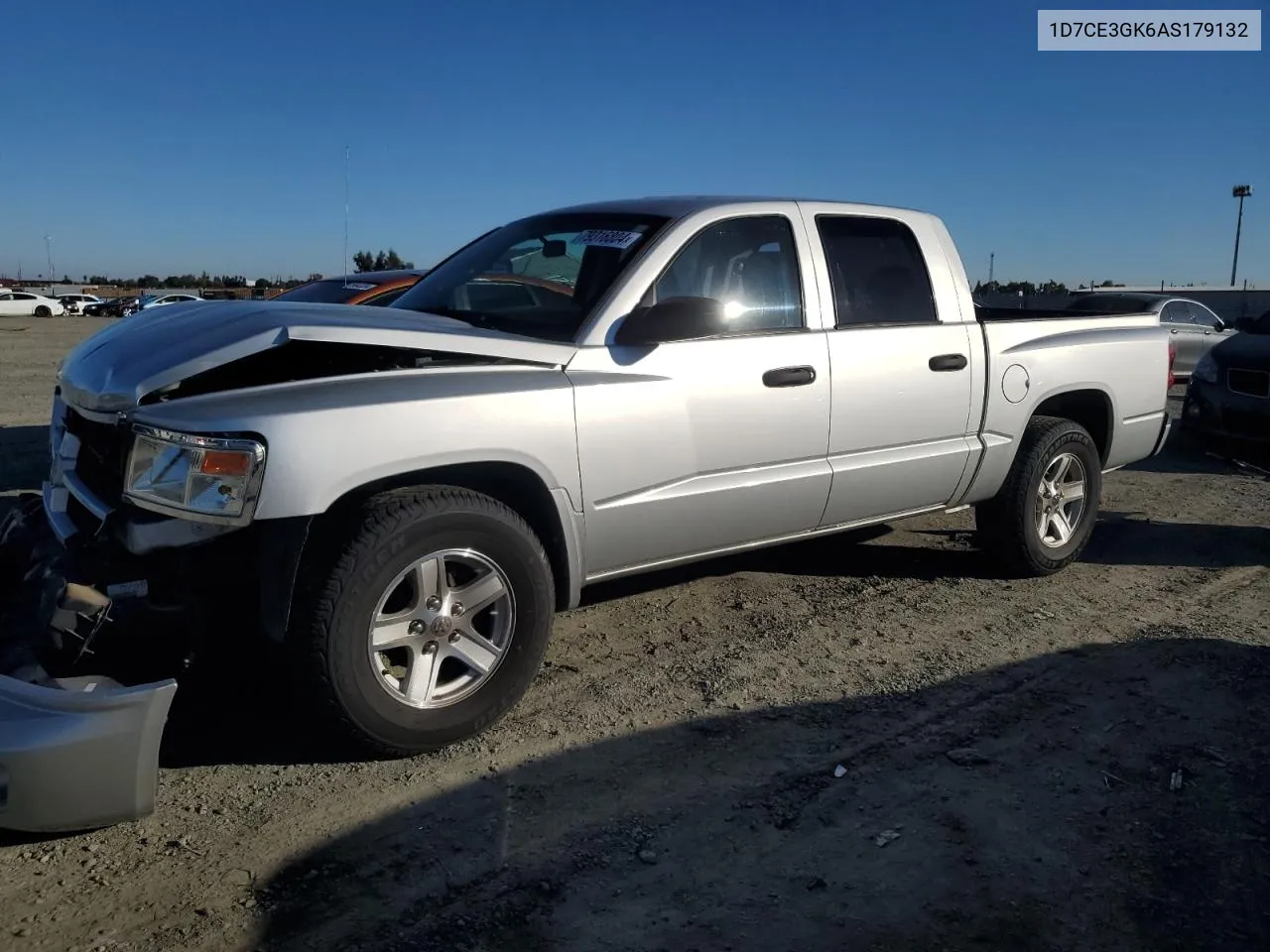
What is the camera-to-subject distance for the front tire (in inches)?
123

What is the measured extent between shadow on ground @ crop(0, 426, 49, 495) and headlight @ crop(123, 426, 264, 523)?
4071 mm

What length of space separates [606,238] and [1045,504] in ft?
9.38

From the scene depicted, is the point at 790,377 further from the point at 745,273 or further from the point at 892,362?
the point at 892,362

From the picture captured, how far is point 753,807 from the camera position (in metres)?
3.14

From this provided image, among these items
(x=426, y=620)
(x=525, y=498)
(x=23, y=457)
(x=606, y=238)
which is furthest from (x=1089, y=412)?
(x=23, y=457)

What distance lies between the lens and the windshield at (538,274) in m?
4.09

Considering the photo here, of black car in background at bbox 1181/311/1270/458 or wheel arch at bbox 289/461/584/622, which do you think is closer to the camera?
wheel arch at bbox 289/461/584/622

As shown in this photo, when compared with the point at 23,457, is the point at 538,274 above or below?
above

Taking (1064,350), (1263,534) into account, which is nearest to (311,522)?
(1064,350)

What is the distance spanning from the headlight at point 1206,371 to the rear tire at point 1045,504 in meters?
3.80

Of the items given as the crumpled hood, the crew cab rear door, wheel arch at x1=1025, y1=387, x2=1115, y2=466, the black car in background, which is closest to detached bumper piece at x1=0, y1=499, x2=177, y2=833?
the crumpled hood

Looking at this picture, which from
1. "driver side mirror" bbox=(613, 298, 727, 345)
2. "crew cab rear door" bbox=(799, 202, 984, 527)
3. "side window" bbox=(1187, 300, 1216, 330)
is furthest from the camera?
"side window" bbox=(1187, 300, 1216, 330)

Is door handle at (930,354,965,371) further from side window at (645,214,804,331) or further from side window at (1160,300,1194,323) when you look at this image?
side window at (1160,300,1194,323)

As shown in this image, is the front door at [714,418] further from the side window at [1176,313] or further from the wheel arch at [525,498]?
the side window at [1176,313]
